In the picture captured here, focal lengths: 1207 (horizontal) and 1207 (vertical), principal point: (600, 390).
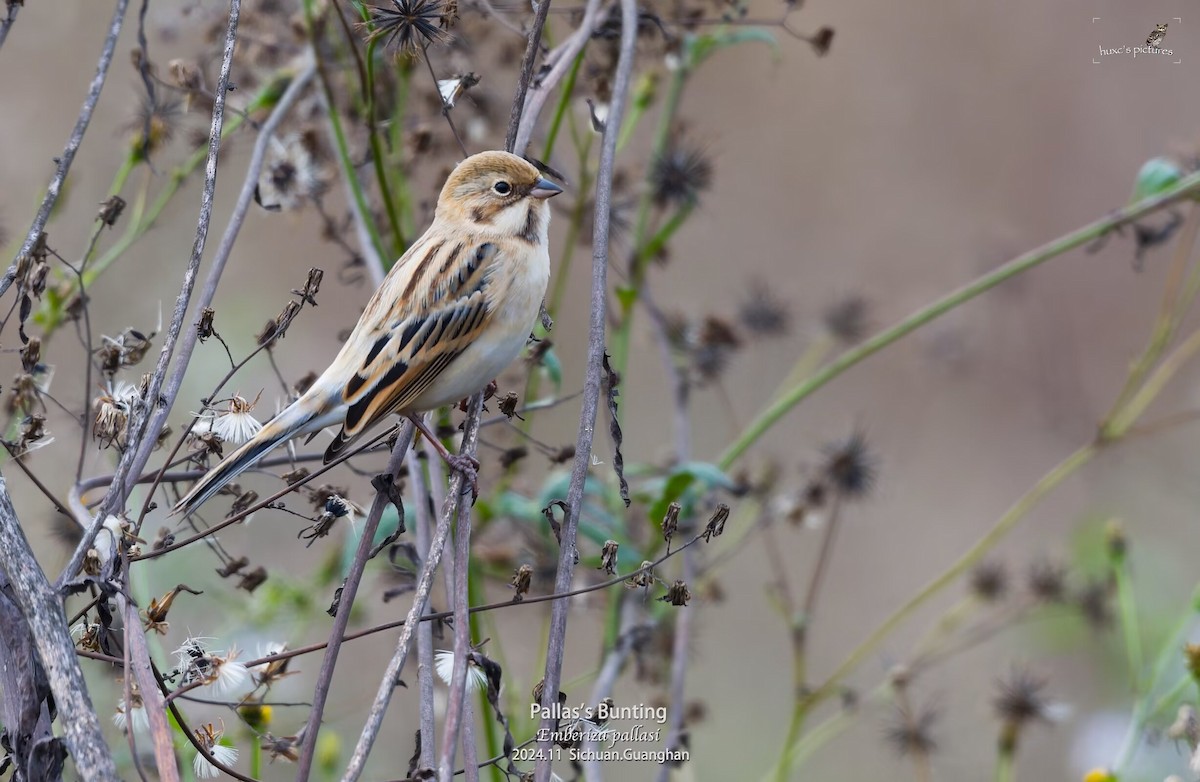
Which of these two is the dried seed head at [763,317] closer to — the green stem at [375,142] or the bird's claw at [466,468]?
the green stem at [375,142]

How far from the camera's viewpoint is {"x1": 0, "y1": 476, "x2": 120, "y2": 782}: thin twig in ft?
6.97

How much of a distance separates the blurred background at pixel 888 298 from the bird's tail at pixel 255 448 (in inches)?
98.8

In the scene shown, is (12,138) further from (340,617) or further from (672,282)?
(340,617)

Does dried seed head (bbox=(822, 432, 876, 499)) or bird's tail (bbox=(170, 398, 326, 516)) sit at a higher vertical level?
dried seed head (bbox=(822, 432, 876, 499))

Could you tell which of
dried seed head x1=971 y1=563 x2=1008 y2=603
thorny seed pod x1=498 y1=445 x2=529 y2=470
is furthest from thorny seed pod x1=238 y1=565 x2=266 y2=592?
dried seed head x1=971 y1=563 x2=1008 y2=603

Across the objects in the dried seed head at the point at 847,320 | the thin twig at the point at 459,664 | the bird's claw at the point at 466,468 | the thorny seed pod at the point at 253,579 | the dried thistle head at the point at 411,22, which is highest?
the dried seed head at the point at 847,320

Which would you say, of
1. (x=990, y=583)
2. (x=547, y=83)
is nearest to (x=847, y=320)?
(x=990, y=583)

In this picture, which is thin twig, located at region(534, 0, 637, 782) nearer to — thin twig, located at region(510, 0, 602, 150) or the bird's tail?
thin twig, located at region(510, 0, 602, 150)

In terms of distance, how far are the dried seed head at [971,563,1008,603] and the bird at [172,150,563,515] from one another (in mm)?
2348

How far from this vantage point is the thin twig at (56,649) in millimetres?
2125

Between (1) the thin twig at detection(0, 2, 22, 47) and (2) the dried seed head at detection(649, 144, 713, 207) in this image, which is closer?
(1) the thin twig at detection(0, 2, 22, 47)

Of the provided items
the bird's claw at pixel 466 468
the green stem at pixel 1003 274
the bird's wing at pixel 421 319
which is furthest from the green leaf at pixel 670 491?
the bird's claw at pixel 466 468

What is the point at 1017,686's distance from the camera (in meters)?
4.53

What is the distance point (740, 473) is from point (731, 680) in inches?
123
